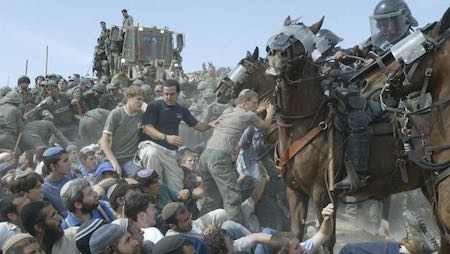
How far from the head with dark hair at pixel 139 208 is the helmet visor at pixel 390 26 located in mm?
3844

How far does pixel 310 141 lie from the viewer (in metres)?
6.40

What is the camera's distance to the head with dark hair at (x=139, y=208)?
202 inches

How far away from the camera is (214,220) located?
6426mm

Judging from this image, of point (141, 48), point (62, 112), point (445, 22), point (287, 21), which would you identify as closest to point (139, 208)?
point (445, 22)

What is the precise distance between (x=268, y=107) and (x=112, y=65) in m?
15.0

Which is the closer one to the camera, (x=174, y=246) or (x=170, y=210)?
(x=174, y=246)

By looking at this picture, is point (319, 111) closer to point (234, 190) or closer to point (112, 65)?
point (234, 190)

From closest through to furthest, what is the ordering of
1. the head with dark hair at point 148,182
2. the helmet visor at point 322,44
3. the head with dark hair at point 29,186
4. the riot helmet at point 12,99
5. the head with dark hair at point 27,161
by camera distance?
the head with dark hair at point 29,186 < the head with dark hair at point 148,182 < the helmet visor at point 322,44 < the head with dark hair at point 27,161 < the riot helmet at point 12,99

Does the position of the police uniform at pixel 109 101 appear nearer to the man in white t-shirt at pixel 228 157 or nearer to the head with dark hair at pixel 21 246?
the man in white t-shirt at pixel 228 157

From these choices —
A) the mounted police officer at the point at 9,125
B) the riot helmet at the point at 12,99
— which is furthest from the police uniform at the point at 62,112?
the mounted police officer at the point at 9,125

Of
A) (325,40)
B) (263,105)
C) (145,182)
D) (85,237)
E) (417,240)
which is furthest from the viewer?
(263,105)

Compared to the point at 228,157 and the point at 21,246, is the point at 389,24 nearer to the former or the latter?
the point at 228,157

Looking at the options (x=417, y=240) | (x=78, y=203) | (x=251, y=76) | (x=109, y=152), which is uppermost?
(x=251, y=76)

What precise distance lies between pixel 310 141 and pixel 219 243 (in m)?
2.00
